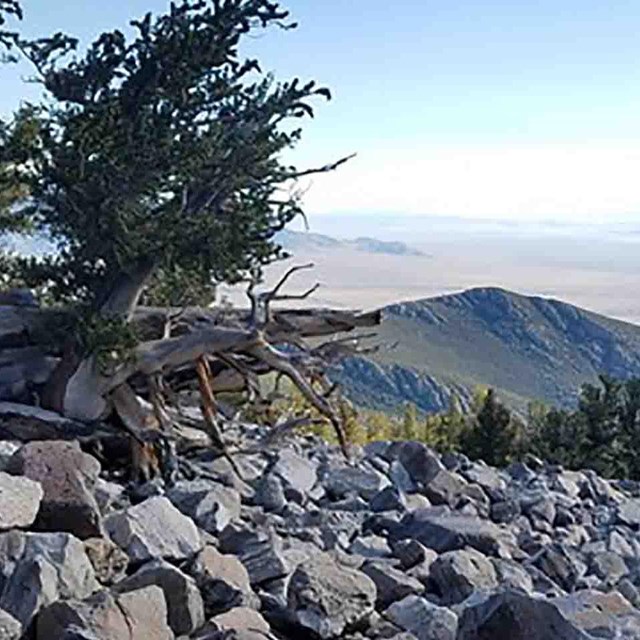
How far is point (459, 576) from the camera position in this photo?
8.62 metres

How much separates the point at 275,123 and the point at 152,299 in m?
2.84

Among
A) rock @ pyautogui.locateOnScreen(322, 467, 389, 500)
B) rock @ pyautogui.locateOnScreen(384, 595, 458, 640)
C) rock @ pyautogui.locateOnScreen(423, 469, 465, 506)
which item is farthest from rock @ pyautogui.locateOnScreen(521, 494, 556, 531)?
rock @ pyautogui.locateOnScreen(384, 595, 458, 640)

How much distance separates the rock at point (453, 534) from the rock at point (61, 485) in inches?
120

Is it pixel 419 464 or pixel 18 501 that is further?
pixel 419 464

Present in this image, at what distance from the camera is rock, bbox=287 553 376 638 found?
7.27m

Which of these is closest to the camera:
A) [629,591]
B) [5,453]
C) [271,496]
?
[5,453]

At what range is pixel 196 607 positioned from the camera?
682cm

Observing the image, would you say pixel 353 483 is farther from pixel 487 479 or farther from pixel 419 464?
pixel 487 479

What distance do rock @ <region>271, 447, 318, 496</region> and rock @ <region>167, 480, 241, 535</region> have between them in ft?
5.58

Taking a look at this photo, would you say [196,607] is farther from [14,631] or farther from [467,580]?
[467,580]

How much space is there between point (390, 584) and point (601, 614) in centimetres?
147

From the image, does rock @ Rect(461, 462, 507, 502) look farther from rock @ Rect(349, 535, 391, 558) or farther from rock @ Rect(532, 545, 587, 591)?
rock @ Rect(349, 535, 391, 558)

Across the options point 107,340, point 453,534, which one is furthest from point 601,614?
point 107,340

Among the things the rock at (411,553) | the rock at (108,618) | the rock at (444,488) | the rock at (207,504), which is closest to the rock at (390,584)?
the rock at (411,553)
